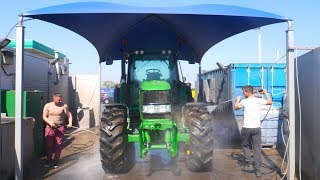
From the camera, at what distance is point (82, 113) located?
1529 centimetres

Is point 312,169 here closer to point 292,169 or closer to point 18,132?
point 292,169

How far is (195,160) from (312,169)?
7.42 ft

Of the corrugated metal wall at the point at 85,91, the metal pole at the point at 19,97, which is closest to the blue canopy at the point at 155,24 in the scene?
the metal pole at the point at 19,97

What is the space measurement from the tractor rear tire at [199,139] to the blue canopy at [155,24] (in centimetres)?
199

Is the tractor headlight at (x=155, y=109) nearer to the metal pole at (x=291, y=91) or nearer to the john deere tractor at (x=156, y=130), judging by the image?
the john deere tractor at (x=156, y=130)

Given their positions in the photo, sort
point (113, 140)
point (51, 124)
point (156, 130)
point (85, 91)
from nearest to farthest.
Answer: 1. point (113, 140)
2. point (156, 130)
3. point (51, 124)
4. point (85, 91)

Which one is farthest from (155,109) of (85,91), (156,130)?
(85,91)

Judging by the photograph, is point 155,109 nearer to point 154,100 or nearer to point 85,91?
point 154,100

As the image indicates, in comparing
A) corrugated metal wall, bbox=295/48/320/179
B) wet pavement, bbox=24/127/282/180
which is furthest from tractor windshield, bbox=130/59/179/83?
corrugated metal wall, bbox=295/48/320/179

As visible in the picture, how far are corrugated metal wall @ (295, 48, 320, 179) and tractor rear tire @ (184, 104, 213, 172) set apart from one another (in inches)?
65.5

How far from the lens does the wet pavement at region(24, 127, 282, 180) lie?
292 inches

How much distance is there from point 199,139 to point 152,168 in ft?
4.72

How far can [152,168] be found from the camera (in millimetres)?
8078

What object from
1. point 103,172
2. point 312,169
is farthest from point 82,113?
point 312,169
